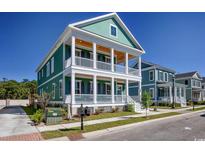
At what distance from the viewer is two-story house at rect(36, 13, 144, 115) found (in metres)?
15.6

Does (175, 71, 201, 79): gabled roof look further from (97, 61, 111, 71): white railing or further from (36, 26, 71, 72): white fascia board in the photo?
(36, 26, 71, 72): white fascia board

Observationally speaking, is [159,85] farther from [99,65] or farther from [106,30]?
[106,30]

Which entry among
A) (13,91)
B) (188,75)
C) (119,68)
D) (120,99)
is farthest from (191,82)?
(13,91)

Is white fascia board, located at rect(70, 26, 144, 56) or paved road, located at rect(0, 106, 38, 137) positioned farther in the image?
white fascia board, located at rect(70, 26, 144, 56)

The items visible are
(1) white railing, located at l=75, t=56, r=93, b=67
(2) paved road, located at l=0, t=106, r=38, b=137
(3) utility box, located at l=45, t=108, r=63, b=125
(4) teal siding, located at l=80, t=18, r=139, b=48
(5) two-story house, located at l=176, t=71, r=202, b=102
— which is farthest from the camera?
(5) two-story house, located at l=176, t=71, r=202, b=102

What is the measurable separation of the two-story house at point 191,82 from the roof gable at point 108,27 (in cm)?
2305

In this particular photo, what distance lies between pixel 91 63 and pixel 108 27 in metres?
4.40

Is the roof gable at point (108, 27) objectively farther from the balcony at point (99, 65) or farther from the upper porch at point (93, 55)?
the balcony at point (99, 65)

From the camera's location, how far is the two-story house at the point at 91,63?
15.6 m

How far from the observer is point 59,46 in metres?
18.6

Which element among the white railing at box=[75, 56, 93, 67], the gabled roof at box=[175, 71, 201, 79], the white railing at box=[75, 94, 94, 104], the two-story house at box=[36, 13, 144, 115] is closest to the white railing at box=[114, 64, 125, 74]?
the two-story house at box=[36, 13, 144, 115]

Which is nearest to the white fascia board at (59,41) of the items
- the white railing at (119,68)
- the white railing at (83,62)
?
the white railing at (83,62)

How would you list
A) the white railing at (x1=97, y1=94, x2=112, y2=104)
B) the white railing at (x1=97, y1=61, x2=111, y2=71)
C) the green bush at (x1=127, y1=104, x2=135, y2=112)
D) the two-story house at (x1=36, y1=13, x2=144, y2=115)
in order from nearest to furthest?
the two-story house at (x1=36, y1=13, x2=144, y2=115) → the white railing at (x1=97, y1=94, x2=112, y2=104) → the white railing at (x1=97, y1=61, x2=111, y2=71) → the green bush at (x1=127, y1=104, x2=135, y2=112)
